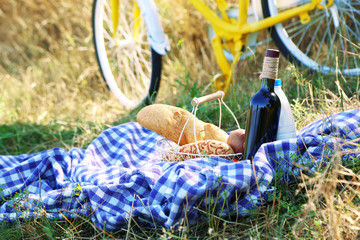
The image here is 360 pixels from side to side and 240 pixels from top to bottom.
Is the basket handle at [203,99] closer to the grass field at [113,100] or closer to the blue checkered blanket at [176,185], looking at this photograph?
the blue checkered blanket at [176,185]

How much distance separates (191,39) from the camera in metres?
3.66

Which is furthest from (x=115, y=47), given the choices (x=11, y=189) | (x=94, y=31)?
(x=11, y=189)

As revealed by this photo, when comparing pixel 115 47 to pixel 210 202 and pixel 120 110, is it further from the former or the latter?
pixel 210 202

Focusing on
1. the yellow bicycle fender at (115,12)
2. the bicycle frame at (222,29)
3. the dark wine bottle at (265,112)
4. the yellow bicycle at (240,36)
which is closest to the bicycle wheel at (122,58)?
the yellow bicycle at (240,36)

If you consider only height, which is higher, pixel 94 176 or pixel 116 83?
pixel 116 83

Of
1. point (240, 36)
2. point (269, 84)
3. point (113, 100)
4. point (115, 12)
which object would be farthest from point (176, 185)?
point (113, 100)

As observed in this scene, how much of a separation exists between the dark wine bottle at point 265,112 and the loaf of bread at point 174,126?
0.67ft

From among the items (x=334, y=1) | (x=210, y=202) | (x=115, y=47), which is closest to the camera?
(x=210, y=202)

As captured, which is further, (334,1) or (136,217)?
(334,1)

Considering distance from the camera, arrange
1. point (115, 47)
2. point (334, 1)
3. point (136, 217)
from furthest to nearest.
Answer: point (115, 47) → point (334, 1) → point (136, 217)

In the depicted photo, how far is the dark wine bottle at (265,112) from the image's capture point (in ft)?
4.97

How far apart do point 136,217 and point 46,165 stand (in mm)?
746

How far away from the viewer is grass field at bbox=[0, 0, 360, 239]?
135 centimetres

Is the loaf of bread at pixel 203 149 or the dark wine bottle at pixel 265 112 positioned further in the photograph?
the loaf of bread at pixel 203 149
